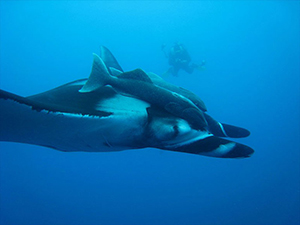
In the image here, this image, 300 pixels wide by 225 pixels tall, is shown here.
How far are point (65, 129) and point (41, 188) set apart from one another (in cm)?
2108

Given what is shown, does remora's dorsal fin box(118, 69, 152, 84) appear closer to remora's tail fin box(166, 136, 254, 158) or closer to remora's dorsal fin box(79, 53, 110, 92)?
remora's dorsal fin box(79, 53, 110, 92)

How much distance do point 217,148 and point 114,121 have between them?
0.61 metres

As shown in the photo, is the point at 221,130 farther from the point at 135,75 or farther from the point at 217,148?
the point at 135,75

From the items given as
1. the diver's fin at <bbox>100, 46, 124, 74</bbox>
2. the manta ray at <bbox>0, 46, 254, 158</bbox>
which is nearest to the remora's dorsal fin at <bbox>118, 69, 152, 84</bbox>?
the manta ray at <bbox>0, 46, 254, 158</bbox>

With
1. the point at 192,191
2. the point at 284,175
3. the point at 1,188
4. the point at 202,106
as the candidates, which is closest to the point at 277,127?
the point at 284,175

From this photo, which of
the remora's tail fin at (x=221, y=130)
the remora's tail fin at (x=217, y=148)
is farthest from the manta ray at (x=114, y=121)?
the remora's tail fin at (x=221, y=130)

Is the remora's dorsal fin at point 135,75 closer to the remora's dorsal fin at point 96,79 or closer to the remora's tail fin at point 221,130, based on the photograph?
the remora's dorsal fin at point 96,79

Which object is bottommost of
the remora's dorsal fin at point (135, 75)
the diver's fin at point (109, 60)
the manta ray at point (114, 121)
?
the manta ray at point (114, 121)

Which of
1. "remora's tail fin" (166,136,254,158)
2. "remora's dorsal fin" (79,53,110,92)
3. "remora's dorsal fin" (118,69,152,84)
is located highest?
"remora's dorsal fin" (118,69,152,84)

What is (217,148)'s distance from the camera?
41.8 inches

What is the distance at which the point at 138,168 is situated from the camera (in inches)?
798

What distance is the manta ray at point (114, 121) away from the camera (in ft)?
3.26

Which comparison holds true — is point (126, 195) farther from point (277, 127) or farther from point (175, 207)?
point (277, 127)

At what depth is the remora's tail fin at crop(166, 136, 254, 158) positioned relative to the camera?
3.51 ft
